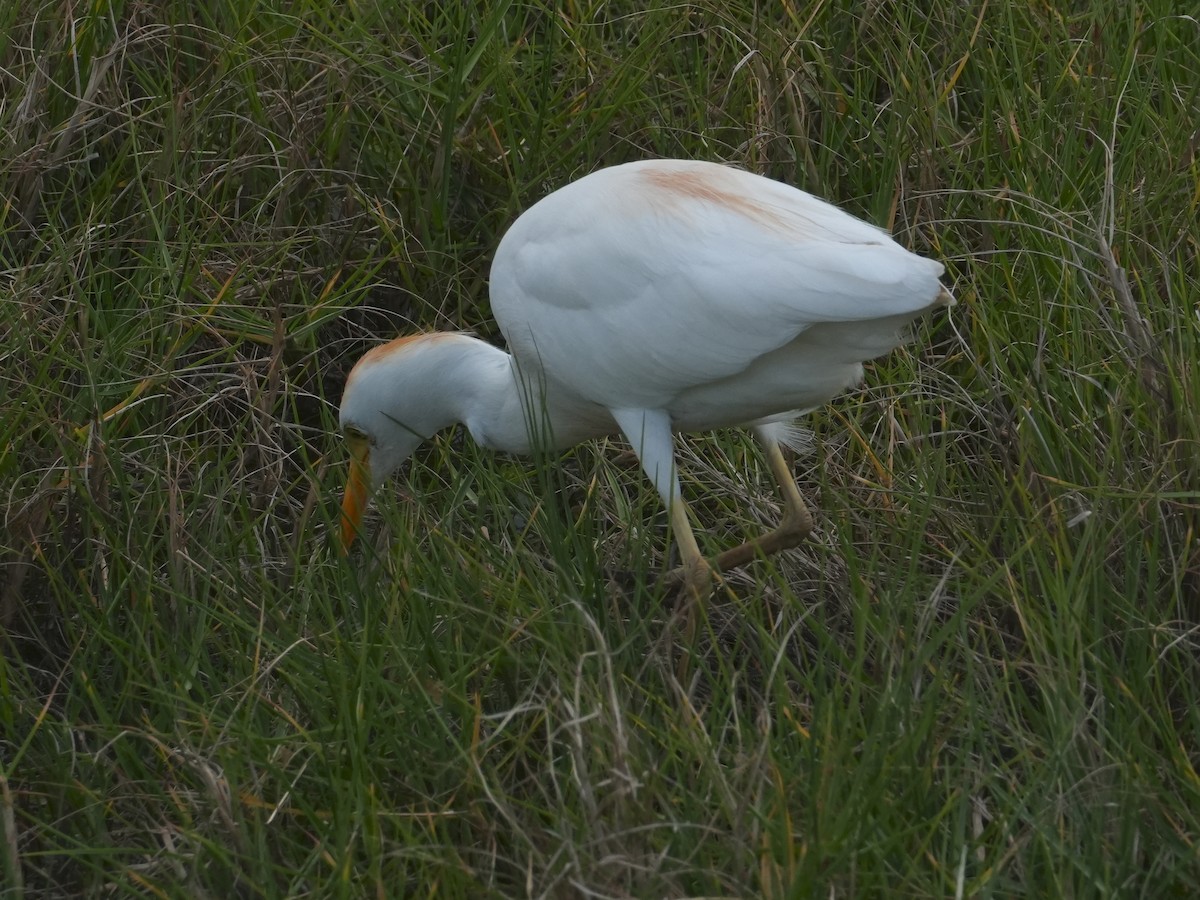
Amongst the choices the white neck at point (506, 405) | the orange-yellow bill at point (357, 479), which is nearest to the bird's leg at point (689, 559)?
the white neck at point (506, 405)

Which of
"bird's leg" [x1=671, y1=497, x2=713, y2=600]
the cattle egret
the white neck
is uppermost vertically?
the cattle egret

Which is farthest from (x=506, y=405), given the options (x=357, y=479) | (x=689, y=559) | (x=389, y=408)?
(x=689, y=559)

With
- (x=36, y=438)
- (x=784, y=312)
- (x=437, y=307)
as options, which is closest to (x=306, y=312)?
(x=437, y=307)

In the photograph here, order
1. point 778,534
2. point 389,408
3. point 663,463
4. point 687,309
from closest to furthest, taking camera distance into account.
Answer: point 687,309 < point 663,463 < point 778,534 < point 389,408

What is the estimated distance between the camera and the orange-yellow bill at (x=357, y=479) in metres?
3.31

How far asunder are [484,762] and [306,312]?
1.59 m

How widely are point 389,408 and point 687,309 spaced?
783 mm

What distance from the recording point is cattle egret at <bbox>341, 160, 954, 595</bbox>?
8.70 feet

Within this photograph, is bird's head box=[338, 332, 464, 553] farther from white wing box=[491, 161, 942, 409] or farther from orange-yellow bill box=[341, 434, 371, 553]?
white wing box=[491, 161, 942, 409]

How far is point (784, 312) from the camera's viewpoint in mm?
2652

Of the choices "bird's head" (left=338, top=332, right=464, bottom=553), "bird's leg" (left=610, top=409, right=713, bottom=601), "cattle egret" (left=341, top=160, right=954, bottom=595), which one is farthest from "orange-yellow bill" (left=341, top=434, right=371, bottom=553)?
"bird's leg" (left=610, top=409, right=713, bottom=601)

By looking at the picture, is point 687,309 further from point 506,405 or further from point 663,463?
point 506,405

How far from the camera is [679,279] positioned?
2.79m

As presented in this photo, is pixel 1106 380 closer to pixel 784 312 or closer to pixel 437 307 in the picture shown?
pixel 784 312
